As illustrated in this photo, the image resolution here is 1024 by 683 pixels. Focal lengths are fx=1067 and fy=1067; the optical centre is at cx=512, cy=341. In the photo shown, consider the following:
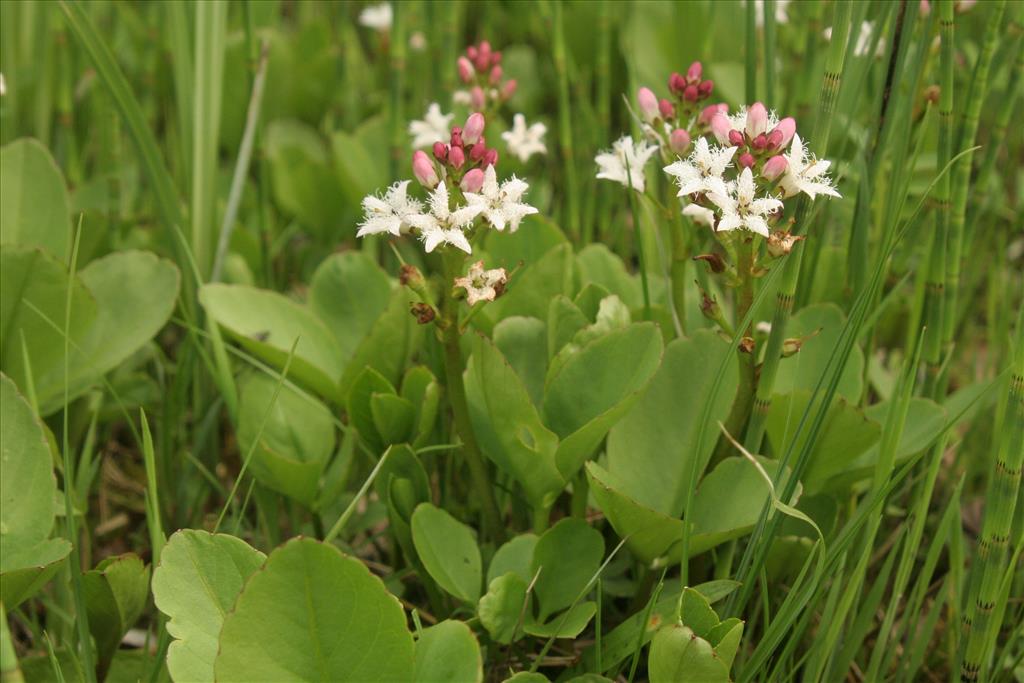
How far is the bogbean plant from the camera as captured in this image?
1050 mm

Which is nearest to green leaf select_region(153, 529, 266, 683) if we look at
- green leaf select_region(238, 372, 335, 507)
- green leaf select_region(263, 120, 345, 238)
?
green leaf select_region(238, 372, 335, 507)

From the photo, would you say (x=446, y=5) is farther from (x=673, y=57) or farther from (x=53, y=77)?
(x=53, y=77)

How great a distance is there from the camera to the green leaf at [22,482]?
1118mm

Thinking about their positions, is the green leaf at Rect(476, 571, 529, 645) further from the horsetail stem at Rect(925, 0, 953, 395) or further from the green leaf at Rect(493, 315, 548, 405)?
the horsetail stem at Rect(925, 0, 953, 395)

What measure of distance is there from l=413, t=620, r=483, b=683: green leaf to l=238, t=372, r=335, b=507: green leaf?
1.19ft

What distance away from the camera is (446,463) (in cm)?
143

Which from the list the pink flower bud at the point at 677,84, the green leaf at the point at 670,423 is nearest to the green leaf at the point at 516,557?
the green leaf at the point at 670,423

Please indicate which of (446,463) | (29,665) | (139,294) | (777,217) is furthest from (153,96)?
(777,217)

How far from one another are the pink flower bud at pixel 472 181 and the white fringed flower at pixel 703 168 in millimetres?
192

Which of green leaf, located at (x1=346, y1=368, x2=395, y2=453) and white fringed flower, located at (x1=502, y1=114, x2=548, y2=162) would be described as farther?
white fringed flower, located at (x1=502, y1=114, x2=548, y2=162)

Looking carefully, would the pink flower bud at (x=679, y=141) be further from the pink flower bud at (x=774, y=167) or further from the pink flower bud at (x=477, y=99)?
the pink flower bud at (x=477, y=99)

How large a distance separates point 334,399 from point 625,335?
1.47ft

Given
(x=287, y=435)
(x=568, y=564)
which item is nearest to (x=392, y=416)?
(x=287, y=435)

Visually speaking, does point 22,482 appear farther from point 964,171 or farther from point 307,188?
point 964,171
